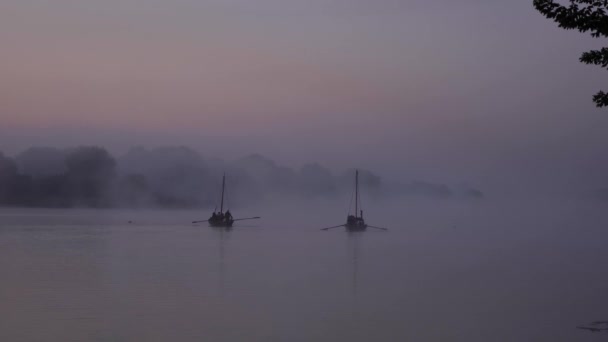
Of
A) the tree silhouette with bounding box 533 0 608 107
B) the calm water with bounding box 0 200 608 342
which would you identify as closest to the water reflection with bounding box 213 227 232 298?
the calm water with bounding box 0 200 608 342

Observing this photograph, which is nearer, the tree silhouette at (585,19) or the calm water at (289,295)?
the tree silhouette at (585,19)

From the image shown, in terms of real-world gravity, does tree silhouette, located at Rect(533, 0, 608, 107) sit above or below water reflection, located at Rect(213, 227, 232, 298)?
above

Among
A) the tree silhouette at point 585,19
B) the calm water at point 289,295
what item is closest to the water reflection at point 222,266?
the calm water at point 289,295

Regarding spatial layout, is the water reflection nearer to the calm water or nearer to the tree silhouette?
the calm water

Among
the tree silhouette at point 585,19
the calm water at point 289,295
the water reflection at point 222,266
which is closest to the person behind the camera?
the tree silhouette at point 585,19

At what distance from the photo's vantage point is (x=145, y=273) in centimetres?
2477

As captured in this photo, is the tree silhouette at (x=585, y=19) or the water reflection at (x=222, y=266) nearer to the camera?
the tree silhouette at (x=585, y=19)

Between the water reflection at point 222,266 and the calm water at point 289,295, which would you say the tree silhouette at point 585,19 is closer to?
the calm water at point 289,295

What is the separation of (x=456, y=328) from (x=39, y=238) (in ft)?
116

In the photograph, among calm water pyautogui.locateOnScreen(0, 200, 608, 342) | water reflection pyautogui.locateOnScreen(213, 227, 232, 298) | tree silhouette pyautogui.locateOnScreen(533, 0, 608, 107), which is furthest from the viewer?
water reflection pyautogui.locateOnScreen(213, 227, 232, 298)

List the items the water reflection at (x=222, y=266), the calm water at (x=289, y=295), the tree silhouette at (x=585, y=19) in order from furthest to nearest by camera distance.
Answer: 1. the water reflection at (x=222, y=266)
2. the calm water at (x=289, y=295)
3. the tree silhouette at (x=585, y=19)

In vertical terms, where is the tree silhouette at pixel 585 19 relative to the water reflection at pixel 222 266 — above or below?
above

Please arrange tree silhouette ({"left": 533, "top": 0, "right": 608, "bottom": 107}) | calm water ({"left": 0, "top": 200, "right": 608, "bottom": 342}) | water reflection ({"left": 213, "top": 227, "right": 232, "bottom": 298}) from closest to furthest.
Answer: tree silhouette ({"left": 533, "top": 0, "right": 608, "bottom": 107}) → calm water ({"left": 0, "top": 200, "right": 608, "bottom": 342}) → water reflection ({"left": 213, "top": 227, "right": 232, "bottom": 298})

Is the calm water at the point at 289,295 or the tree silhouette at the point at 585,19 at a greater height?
the tree silhouette at the point at 585,19
